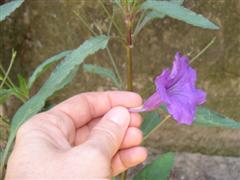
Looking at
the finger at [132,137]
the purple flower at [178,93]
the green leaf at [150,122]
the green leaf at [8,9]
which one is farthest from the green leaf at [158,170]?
the green leaf at [8,9]

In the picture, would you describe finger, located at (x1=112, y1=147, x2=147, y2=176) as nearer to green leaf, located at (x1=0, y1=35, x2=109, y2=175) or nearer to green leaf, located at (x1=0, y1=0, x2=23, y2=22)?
green leaf, located at (x1=0, y1=35, x2=109, y2=175)

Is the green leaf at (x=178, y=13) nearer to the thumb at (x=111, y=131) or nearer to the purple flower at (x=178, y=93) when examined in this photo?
the purple flower at (x=178, y=93)

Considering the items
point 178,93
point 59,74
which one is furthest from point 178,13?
point 59,74

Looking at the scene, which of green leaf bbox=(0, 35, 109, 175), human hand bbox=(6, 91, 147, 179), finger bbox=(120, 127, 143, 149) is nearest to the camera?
human hand bbox=(6, 91, 147, 179)

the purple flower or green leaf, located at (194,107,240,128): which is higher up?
the purple flower

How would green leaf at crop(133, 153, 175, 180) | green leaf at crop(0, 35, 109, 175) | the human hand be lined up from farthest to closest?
green leaf at crop(133, 153, 175, 180)
green leaf at crop(0, 35, 109, 175)
the human hand

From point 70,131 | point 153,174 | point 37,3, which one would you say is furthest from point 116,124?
point 37,3

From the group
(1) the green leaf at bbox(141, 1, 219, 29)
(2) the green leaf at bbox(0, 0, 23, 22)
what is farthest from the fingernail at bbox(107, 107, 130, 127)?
(2) the green leaf at bbox(0, 0, 23, 22)

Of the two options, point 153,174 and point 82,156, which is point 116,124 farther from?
point 153,174

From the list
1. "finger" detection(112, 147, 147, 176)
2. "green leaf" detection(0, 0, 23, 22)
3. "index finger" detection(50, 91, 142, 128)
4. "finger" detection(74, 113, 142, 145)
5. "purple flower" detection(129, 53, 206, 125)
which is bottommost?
"finger" detection(112, 147, 147, 176)
